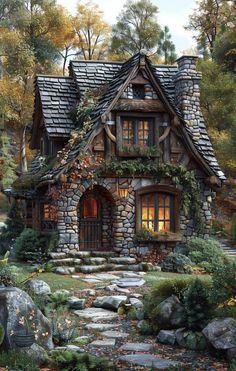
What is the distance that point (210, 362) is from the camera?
8.59m

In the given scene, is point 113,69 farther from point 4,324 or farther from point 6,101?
point 4,324

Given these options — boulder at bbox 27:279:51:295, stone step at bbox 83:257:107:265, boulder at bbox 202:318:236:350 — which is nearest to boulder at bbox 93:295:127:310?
boulder at bbox 27:279:51:295

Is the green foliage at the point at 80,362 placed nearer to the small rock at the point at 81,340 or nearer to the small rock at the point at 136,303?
the small rock at the point at 81,340

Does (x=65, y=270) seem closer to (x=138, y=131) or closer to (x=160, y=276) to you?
(x=160, y=276)

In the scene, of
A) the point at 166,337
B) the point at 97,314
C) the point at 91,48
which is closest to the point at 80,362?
the point at 166,337

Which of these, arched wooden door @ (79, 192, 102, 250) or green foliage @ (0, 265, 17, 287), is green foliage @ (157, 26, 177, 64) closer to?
arched wooden door @ (79, 192, 102, 250)

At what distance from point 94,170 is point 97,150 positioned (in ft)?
2.30

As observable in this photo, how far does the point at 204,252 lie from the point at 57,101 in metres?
7.67

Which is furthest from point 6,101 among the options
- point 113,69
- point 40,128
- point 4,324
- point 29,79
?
point 4,324

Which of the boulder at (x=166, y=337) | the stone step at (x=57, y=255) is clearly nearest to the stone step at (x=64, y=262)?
the stone step at (x=57, y=255)

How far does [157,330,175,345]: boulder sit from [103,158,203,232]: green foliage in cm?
962

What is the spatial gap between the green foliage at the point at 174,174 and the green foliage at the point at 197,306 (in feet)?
31.1

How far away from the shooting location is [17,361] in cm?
797

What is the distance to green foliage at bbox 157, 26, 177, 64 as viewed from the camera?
41.6 metres
